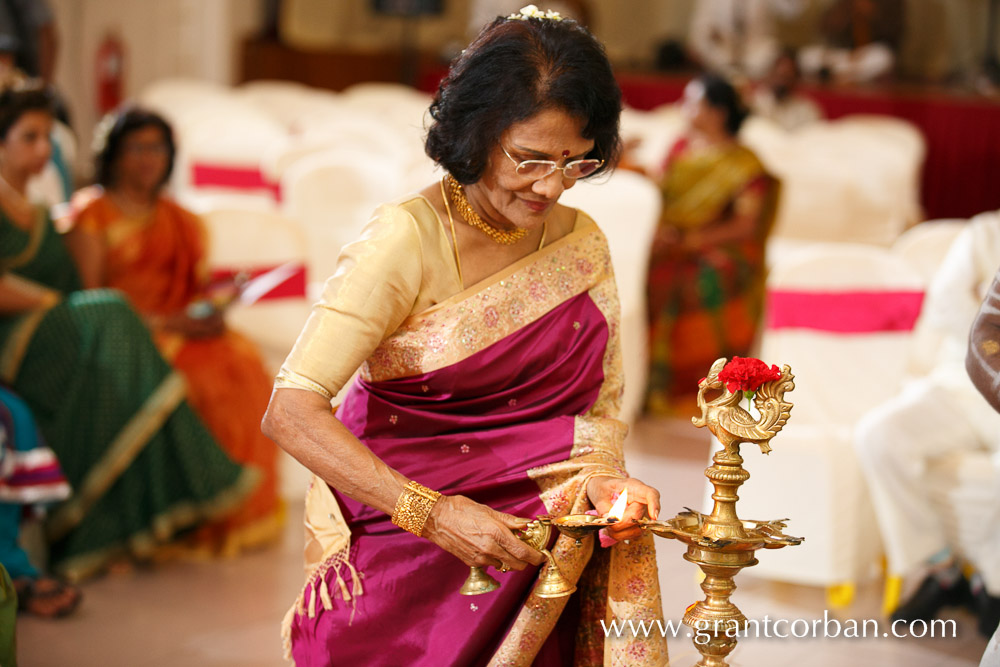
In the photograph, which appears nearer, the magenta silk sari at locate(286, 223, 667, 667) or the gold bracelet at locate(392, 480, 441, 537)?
the gold bracelet at locate(392, 480, 441, 537)

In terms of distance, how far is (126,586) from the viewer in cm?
329

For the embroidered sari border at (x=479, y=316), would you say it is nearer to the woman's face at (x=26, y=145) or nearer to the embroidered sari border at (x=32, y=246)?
the embroidered sari border at (x=32, y=246)

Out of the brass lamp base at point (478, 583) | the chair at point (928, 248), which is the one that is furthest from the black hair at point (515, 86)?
the chair at point (928, 248)

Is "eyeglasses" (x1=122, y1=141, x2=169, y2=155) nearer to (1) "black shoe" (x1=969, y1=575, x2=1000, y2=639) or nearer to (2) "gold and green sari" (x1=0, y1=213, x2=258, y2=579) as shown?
→ (2) "gold and green sari" (x1=0, y1=213, x2=258, y2=579)

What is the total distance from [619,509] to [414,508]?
27cm

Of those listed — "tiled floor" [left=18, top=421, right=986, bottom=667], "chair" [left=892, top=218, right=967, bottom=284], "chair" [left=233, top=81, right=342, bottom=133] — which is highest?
"chair" [left=233, top=81, right=342, bottom=133]

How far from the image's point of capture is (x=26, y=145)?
3451 mm

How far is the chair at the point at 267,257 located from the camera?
3938mm

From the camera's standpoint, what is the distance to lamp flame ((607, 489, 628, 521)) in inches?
61.3

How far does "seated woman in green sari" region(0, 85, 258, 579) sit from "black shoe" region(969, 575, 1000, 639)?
6.70 ft

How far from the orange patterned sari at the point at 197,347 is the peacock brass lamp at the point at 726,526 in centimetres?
223

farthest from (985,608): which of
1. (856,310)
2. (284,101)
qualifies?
(284,101)

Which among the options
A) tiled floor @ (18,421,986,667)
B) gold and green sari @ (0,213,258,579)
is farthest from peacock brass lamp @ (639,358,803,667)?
gold and green sari @ (0,213,258,579)

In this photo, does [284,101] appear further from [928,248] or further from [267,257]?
[928,248]
